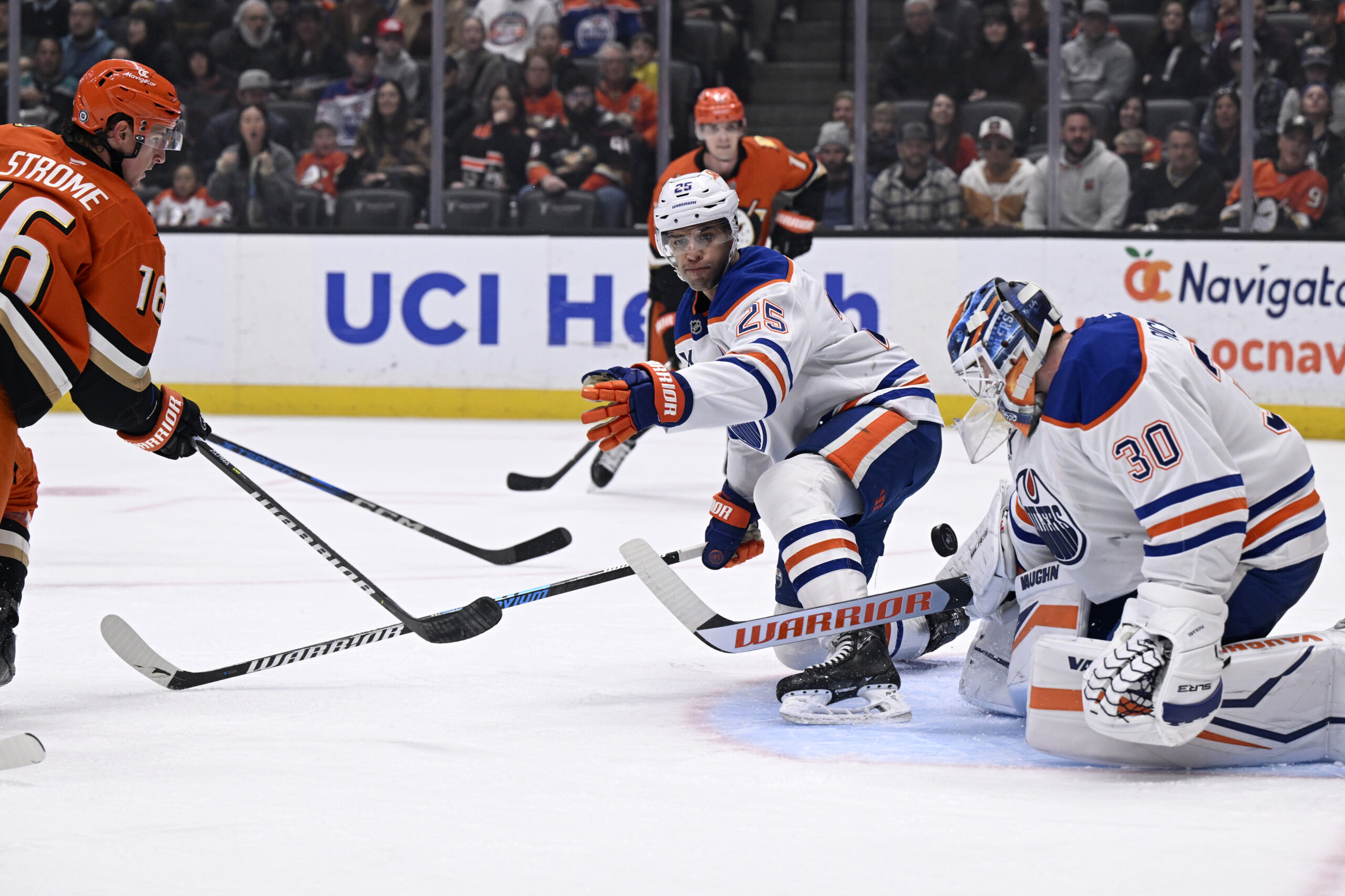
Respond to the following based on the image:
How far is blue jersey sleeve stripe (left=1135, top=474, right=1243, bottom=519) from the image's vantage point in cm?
208

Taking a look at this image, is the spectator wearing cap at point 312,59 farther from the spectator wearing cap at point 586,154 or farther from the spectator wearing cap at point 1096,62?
the spectator wearing cap at point 1096,62

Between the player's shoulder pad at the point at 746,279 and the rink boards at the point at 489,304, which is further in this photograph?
the rink boards at the point at 489,304

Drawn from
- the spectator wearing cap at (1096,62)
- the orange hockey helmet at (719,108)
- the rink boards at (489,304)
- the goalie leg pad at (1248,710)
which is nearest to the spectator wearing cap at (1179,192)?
the rink boards at (489,304)

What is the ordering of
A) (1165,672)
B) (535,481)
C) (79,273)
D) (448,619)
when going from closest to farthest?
(1165,672) < (79,273) < (448,619) < (535,481)

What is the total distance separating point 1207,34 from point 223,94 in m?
4.66

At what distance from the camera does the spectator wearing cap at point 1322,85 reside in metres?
6.90

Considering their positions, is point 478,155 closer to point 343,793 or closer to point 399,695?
point 399,695

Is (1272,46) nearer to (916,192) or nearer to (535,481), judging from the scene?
(916,192)

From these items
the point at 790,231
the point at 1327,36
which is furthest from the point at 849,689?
the point at 1327,36

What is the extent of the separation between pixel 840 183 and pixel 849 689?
16.6 feet

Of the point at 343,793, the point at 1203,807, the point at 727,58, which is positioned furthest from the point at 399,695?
the point at 727,58

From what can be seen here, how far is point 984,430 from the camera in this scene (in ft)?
7.92

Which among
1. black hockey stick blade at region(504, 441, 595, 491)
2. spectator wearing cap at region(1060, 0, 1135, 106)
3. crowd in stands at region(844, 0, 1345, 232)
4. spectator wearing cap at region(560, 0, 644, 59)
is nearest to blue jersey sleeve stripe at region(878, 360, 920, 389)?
black hockey stick blade at region(504, 441, 595, 491)

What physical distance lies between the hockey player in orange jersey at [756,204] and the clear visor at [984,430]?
297 centimetres
